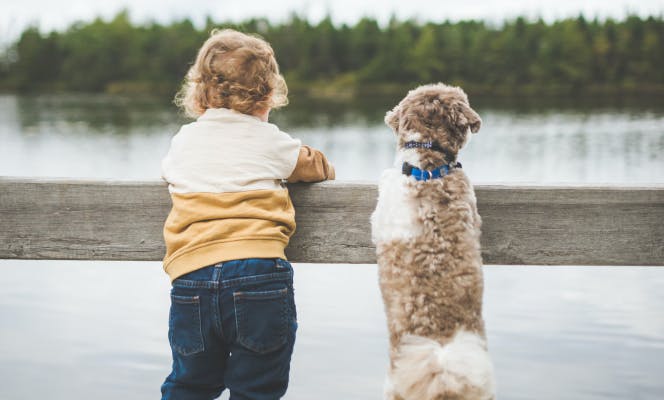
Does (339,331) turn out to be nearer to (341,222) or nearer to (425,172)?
(341,222)

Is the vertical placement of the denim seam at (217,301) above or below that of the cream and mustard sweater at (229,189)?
below

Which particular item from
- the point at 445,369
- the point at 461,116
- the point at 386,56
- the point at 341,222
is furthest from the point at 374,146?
the point at 386,56

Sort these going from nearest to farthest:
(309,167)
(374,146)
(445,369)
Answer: (445,369)
(309,167)
(374,146)

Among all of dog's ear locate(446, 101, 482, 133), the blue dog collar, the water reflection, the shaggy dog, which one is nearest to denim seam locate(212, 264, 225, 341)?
the shaggy dog

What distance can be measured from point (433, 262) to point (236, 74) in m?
0.97

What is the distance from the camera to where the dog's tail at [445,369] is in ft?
7.09

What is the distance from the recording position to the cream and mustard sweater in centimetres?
235

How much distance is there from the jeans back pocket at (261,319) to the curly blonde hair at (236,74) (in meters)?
0.69

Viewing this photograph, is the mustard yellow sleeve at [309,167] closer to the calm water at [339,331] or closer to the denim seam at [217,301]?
the denim seam at [217,301]

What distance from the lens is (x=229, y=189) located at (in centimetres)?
241

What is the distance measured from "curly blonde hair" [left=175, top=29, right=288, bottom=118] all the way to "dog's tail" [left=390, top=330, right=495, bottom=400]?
3.35 feet

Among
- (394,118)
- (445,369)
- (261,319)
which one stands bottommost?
(445,369)

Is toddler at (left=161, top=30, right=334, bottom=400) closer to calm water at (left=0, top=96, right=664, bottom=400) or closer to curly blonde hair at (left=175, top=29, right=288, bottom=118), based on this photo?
curly blonde hair at (left=175, top=29, right=288, bottom=118)

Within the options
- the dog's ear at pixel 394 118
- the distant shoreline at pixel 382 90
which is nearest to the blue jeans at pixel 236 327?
the dog's ear at pixel 394 118
